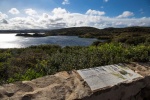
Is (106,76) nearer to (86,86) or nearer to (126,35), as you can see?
(86,86)

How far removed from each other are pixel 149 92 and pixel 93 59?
118cm

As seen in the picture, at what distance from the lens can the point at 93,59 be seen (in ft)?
11.1

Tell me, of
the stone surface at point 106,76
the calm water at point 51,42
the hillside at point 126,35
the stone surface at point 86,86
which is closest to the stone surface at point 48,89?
the stone surface at point 86,86

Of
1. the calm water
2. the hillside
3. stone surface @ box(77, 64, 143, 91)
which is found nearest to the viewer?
stone surface @ box(77, 64, 143, 91)

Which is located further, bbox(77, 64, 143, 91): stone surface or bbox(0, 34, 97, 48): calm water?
bbox(0, 34, 97, 48): calm water

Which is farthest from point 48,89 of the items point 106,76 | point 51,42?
point 51,42

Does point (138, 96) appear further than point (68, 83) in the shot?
Yes

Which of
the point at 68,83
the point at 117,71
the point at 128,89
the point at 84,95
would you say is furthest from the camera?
the point at 117,71

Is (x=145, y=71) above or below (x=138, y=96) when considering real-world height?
above

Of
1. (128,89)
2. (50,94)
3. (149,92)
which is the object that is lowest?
(149,92)

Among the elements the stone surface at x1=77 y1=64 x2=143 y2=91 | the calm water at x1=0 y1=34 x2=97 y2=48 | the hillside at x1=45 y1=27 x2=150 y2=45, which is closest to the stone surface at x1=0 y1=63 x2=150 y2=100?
the stone surface at x1=77 y1=64 x2=143 y2=91

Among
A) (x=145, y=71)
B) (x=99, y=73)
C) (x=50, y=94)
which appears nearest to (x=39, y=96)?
(x=50, y=94)

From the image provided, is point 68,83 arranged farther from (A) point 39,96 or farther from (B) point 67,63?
(B) point 67,63

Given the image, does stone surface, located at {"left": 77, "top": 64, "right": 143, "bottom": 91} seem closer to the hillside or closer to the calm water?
the hillside
